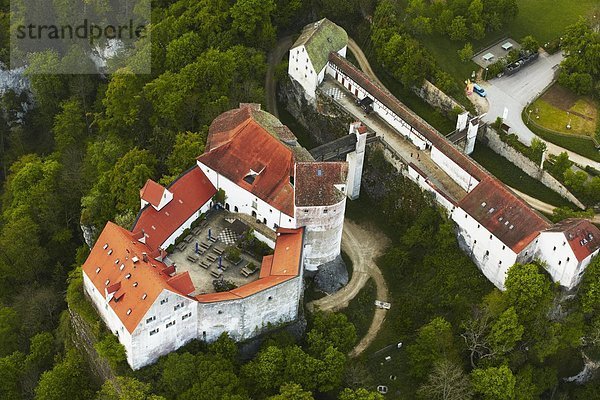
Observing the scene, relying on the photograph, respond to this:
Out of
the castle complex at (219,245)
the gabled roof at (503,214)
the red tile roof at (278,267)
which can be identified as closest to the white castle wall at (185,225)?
the castle complex at (219,245)

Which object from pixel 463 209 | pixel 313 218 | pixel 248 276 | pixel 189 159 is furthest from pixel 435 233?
pixel 189 159

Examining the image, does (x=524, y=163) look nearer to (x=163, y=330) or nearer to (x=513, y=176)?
(x=513, y=176)

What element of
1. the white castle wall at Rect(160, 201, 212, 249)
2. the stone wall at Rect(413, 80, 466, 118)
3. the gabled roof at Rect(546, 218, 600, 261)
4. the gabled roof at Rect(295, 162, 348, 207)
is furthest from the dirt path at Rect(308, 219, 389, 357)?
the gabled roof at Rect(546, 218, 600, 261)

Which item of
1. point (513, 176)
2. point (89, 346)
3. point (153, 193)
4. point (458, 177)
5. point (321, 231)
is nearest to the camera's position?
point (89, 346)

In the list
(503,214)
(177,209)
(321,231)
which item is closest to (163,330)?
(177,209)

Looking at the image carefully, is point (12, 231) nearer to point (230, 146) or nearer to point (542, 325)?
point (230, 146)

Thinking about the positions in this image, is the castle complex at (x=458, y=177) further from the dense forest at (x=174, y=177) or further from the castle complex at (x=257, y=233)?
the dense forest at (x=174, y=177)
